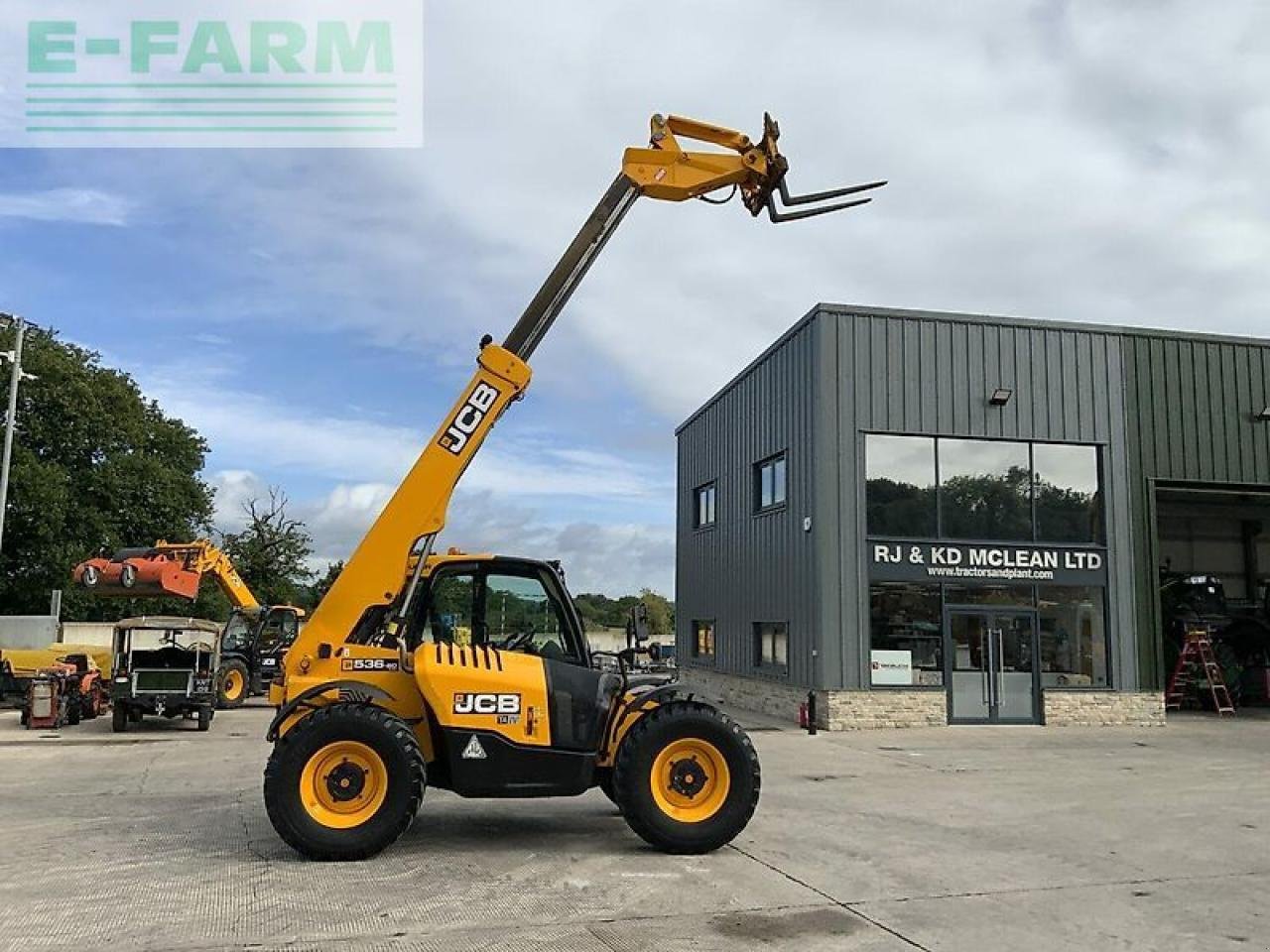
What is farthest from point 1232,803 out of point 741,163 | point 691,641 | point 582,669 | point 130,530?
point 130,530

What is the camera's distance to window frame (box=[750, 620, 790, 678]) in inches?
776

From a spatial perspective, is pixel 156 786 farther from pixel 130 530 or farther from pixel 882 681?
pixel 130 530

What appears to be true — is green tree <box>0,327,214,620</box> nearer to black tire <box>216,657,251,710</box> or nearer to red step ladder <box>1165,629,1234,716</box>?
black tire <box>216,657,251,710</box>

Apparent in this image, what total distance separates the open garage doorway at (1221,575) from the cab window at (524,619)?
636 inches

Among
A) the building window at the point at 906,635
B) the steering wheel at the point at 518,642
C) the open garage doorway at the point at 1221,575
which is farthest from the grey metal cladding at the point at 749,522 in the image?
the steering wheel at the point at 518,642

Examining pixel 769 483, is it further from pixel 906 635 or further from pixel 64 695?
pixel 64 695

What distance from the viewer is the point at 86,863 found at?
758 centimetres

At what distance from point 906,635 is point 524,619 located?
11.5 m

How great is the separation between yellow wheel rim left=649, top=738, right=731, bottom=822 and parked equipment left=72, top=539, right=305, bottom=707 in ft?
45.9

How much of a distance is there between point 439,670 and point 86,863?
2798 millimetres

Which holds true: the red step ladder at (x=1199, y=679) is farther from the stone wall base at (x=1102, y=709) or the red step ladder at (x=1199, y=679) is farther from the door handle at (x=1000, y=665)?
the door handle at (x=1000, y=665)

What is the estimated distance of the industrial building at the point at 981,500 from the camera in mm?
18453

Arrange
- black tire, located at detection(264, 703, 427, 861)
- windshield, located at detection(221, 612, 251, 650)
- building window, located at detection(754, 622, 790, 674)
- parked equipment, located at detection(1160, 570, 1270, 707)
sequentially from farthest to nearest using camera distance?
parked equipment, located at detection(1160, 570, 1270, 707)
windshield, located at detection(221, 612, 251, 650)
building window, located at detection(754, 622, 790, 674)
black tire, located at detection(264, 703, 427, 861)

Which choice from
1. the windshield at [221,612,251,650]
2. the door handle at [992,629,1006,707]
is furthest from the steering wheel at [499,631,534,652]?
the windshield at [221,612,251,650]
